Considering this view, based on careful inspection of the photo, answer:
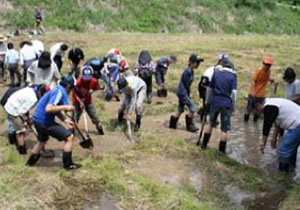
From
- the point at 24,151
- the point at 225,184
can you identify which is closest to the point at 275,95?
the point at 225,184

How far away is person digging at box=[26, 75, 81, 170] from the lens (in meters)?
7.52

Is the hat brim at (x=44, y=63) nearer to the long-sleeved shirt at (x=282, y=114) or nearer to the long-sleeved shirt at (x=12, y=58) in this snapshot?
the long-sleeved shirt at (x=12, y=58)

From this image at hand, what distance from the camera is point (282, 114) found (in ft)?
27.0

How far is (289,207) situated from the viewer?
734cm

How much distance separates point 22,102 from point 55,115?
0.94 metres

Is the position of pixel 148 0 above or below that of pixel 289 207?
above

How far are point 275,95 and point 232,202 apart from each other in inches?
304

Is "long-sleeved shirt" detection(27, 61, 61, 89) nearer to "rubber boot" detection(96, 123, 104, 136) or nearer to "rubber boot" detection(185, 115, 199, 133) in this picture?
"rubber boot" detection(96, 123, 104, 136)

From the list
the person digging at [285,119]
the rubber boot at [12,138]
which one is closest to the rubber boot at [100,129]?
the rubber boot at [12,138]

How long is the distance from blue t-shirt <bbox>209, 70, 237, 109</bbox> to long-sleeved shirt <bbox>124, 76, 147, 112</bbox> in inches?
69.5

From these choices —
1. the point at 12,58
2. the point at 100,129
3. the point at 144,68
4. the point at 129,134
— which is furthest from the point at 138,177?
the point at 12,58

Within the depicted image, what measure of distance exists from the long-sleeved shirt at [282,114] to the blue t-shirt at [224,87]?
898 millimetres

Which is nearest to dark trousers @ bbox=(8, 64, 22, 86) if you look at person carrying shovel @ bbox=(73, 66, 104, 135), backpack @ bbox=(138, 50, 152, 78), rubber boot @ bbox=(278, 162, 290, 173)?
backpack @ bbox=(138, 50, 152, 78)

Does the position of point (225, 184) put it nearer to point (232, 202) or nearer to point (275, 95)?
point (232, 202)
